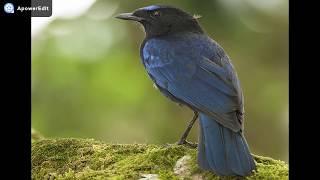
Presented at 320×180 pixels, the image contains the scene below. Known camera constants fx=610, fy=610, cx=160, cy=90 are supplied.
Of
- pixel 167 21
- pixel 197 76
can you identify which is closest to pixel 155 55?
pixel 167 21

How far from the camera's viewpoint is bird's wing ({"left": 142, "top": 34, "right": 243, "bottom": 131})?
4.83 metres

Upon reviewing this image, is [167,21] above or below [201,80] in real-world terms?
above

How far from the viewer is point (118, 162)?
15.8 feet

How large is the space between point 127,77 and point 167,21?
3701 millimetres

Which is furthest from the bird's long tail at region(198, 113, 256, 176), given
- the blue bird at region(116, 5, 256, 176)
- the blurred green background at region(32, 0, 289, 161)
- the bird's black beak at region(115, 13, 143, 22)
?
the blurred green background at region(32, 0, 289, 161)

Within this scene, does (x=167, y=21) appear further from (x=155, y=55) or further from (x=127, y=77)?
(x=127, y=77)

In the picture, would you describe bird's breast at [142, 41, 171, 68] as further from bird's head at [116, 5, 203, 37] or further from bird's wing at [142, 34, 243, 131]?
bird's head at [116, 5, 203, 37]

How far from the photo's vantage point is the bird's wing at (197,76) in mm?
4828

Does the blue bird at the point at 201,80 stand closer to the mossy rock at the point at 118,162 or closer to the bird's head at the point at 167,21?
the bird's head at the point at 167,21

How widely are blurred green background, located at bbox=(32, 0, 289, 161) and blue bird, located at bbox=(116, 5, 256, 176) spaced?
3015 mm

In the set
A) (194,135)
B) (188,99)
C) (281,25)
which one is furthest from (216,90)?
(281,25)

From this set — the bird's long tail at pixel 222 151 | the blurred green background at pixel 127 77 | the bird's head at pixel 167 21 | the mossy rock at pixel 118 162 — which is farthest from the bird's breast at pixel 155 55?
the blurred green background at pixel 127 77

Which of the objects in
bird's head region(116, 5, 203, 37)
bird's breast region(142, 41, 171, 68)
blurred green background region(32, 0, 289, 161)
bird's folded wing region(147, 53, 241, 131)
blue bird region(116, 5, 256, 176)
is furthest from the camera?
blurred green background region(32, 0, 289, 161)

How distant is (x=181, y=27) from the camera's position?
20.5 feet
